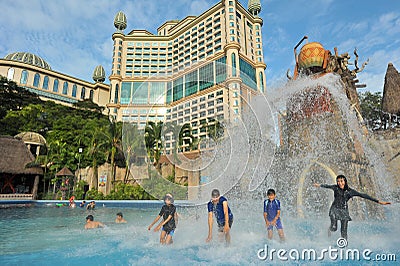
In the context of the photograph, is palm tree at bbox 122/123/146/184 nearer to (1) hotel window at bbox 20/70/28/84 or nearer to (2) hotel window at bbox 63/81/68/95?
(1) hotel window at bbox 20/70/28/84

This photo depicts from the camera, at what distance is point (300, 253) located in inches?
215

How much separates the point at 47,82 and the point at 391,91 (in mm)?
72469

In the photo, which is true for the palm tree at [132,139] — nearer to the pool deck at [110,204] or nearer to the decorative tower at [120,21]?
the pool deck at [110,204]

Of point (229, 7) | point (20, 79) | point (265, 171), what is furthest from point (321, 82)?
point (20, 79)

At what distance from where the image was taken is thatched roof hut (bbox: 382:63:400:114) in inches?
791

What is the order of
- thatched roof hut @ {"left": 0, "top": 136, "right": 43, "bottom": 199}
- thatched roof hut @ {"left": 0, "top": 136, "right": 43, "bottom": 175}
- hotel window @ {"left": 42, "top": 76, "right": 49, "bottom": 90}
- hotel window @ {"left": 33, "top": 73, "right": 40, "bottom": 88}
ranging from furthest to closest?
1. hotel window @ {"left": 42, "top": 76, "right": 49, "bottom": 90}
2. hotel window @ {"left": 33, "top": 73, "right": 40, "bottom": 88}
3. thatched roof hut @ {"left": 0, "top": 136, "right": 43, "bottom": 199}
4. thatched roof hut @ {"left": 0, "top": 136, "right": 43, "bottom": 175}

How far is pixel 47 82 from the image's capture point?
6594 cm

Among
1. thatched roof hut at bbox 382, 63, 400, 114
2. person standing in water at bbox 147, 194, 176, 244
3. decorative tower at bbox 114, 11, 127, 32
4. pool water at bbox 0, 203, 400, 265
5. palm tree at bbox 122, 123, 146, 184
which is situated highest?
decorative tower at bbox 114, 11, 127, 32

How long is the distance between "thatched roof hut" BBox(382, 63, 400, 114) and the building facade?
65.1 meters

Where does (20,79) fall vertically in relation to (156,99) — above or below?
above

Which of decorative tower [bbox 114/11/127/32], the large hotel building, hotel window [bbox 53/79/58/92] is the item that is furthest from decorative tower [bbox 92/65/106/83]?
hotel window [bbox 53/79/58/92]

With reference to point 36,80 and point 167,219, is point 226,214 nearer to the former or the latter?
point 167,219

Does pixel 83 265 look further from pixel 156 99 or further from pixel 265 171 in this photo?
pixel 265 171

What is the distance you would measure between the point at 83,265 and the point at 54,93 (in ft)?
A: 240
